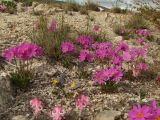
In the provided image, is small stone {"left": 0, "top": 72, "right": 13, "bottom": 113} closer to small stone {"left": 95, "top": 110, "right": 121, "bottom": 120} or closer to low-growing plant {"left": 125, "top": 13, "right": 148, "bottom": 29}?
small stone {"left": 95, "top": 110, "right": 121, "bottom": 120}

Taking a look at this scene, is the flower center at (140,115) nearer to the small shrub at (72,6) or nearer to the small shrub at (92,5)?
the small shrub at (72,6)

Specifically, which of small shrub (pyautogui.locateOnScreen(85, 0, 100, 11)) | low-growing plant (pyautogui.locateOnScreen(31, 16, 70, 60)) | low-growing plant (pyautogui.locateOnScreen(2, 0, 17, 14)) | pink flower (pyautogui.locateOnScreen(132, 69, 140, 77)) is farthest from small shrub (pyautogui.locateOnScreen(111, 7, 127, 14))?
pink flower (pyautogui.locateOnScreen(132, 69, 140, 77))

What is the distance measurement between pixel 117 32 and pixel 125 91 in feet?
14.2

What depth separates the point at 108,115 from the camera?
4.52 metres

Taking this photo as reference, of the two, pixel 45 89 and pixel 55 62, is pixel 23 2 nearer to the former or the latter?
pixel 55 62

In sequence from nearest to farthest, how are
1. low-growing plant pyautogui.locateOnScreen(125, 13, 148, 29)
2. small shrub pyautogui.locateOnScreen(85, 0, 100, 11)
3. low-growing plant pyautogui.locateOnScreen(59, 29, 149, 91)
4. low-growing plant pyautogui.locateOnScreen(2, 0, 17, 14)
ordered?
low-growing plant pyautogui.locateOnScreen(59, 29, 149, 91)
low-growing plant pyautogui.locateOnScreen(125, 13, 148, 29)
low-growing plant pyautogui.locateOnScreen(2, 0, 17, 14)
small shrub pyautogui.locateOnScreen(85, 0, 100, 11)

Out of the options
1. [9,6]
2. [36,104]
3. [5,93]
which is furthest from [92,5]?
[36,104]

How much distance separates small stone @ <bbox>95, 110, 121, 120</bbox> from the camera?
448cm

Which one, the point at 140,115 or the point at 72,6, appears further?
the point at 72,6

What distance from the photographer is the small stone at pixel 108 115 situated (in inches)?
177

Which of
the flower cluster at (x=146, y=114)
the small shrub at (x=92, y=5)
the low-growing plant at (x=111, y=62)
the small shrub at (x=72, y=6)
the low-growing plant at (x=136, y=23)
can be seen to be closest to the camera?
the flower cluster at (x=146, y=114)

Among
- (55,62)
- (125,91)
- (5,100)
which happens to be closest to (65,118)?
(5,100)

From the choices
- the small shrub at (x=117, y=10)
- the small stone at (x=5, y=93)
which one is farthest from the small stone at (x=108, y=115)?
the small shrub at (x=117, y=10)

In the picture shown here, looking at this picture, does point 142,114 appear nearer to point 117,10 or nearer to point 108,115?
point 108,115
